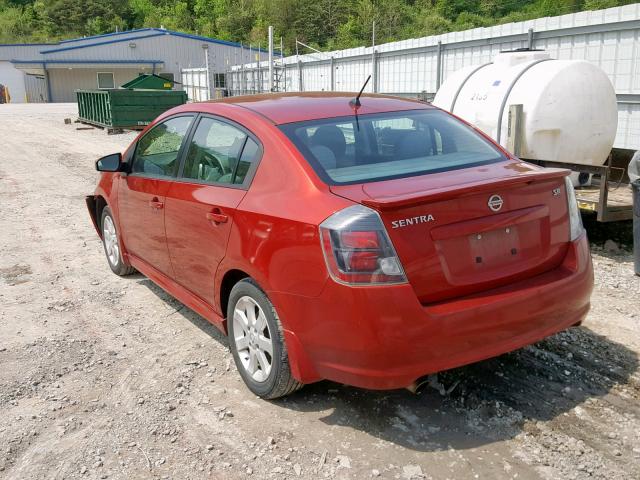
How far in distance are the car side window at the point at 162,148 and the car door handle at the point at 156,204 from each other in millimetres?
197

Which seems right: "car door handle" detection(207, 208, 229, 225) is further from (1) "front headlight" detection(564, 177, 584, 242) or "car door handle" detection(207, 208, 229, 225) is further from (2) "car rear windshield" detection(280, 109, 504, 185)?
(1) "front headlight" detection(564, 177, 584, 242)

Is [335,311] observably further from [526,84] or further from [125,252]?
[526,84]

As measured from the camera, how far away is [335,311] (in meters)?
2.94

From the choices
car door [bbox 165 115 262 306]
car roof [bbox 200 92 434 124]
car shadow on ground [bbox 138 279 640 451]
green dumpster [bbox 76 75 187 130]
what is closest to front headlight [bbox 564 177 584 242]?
car shadow on ground [bbox 138 279 640 451]

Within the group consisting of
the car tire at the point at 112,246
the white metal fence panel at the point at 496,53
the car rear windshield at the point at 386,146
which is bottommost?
the car tire at the point at 112,246

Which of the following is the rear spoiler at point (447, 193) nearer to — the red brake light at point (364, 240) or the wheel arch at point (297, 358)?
the red brake light at point (364, 240)

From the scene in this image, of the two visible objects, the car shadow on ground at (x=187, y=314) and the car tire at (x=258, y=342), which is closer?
the car tire at (x=258, y=342)

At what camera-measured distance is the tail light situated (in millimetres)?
2871

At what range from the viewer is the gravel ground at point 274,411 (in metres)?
3.02

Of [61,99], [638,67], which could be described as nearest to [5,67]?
[61,99]

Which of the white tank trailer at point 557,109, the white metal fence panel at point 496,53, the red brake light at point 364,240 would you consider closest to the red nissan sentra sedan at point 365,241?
the red brake light at point 364,240

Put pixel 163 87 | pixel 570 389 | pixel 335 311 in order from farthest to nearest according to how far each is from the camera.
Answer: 1. pixel 163 87
2. pixel 570 389
3. pixel 335 311

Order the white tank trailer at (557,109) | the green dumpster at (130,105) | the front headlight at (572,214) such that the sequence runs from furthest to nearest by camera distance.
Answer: the green dumpster at (130,105), the white tank trailer at (557,109), the front headlight at (572,214)

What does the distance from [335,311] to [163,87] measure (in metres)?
26.2
